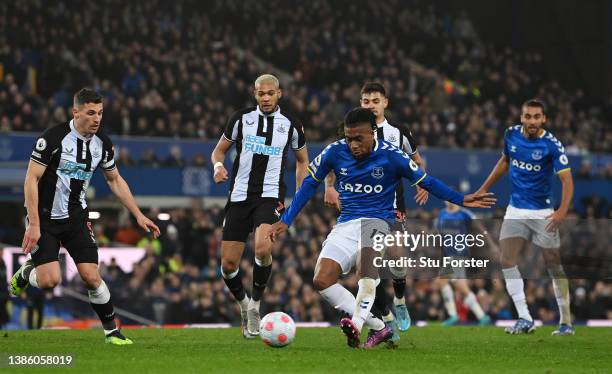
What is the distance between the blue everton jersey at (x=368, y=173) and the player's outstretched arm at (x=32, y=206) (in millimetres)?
2494

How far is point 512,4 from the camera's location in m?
43.2

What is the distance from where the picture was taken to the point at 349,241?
991cm

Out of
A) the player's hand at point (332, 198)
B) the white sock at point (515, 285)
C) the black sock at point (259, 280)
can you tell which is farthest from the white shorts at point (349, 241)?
the white sock at point (515, 285)

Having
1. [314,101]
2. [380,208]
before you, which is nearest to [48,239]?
[380,208]

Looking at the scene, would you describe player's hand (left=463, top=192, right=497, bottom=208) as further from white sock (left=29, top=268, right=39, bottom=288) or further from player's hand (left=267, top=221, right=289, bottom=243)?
white sock (left=29, top=268, right=39, bottom=288)

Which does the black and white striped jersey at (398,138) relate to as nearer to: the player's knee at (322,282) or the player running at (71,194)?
the player's knee at (322,282)

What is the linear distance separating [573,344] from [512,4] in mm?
33456

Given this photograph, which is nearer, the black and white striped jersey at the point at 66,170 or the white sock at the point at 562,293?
the black and white striped jersey at the point at 66,170

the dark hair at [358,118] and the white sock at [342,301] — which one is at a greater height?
the dark hair at [358,118]

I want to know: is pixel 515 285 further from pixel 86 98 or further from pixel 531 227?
pixel 86 98

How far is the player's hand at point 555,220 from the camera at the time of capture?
12.4 meters

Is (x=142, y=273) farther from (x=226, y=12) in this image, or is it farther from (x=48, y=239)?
(x=226, y=12)

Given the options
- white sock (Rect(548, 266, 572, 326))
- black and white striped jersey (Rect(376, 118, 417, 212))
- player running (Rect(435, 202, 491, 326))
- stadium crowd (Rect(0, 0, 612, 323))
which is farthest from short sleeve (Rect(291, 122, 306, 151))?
stadium crowd (Rect(0, 0, 612, 323))

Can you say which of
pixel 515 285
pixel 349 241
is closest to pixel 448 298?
pixel 515 285
